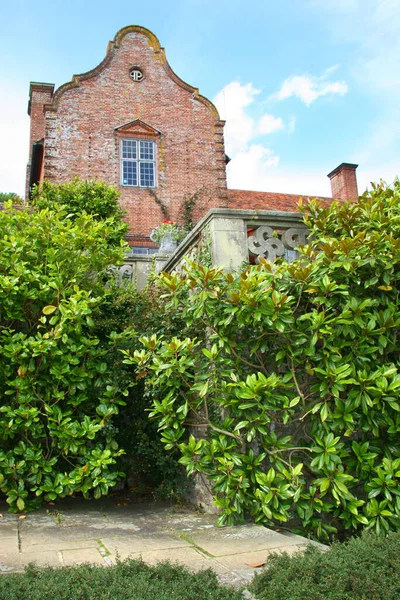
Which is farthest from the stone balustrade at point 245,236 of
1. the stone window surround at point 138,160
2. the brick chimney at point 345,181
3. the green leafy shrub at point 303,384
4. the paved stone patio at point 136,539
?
the brick chimney at point 345,181

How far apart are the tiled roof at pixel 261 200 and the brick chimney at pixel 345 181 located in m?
5.76

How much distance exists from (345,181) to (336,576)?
25.4 metres

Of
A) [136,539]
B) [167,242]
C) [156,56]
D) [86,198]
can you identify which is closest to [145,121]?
[156,56]

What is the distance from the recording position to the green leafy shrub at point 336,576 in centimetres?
245

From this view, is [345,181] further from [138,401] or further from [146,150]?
[138,401]

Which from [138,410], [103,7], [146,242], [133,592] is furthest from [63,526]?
[146,242]

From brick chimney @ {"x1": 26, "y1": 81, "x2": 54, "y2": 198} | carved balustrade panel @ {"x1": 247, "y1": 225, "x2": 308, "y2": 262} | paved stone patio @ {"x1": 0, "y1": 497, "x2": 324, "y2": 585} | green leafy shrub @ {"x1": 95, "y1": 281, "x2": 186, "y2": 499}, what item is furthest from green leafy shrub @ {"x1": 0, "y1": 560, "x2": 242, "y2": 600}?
brick chimney @ {"x1": 26, "y1": 81, "x2": 54, "y2": 198}

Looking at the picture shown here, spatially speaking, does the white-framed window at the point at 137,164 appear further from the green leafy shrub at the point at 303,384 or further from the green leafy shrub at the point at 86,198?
the green leafy shrub at the point at 303,384

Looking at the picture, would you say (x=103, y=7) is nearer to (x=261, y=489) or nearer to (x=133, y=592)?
(x=261, y=489)

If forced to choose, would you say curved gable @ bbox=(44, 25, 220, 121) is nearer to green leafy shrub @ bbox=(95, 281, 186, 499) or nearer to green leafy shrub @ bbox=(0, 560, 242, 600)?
green leafy shrub @ bbox=(95, 281, 186, 499)

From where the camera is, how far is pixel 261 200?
20.1m

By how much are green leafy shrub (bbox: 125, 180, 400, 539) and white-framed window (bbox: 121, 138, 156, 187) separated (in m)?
14.5

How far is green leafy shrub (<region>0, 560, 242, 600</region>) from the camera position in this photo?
235 centimetres

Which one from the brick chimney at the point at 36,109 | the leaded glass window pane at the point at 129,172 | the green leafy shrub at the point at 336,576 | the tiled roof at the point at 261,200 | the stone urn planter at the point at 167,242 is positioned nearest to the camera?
the green leafy shrub at the point at 336,576
